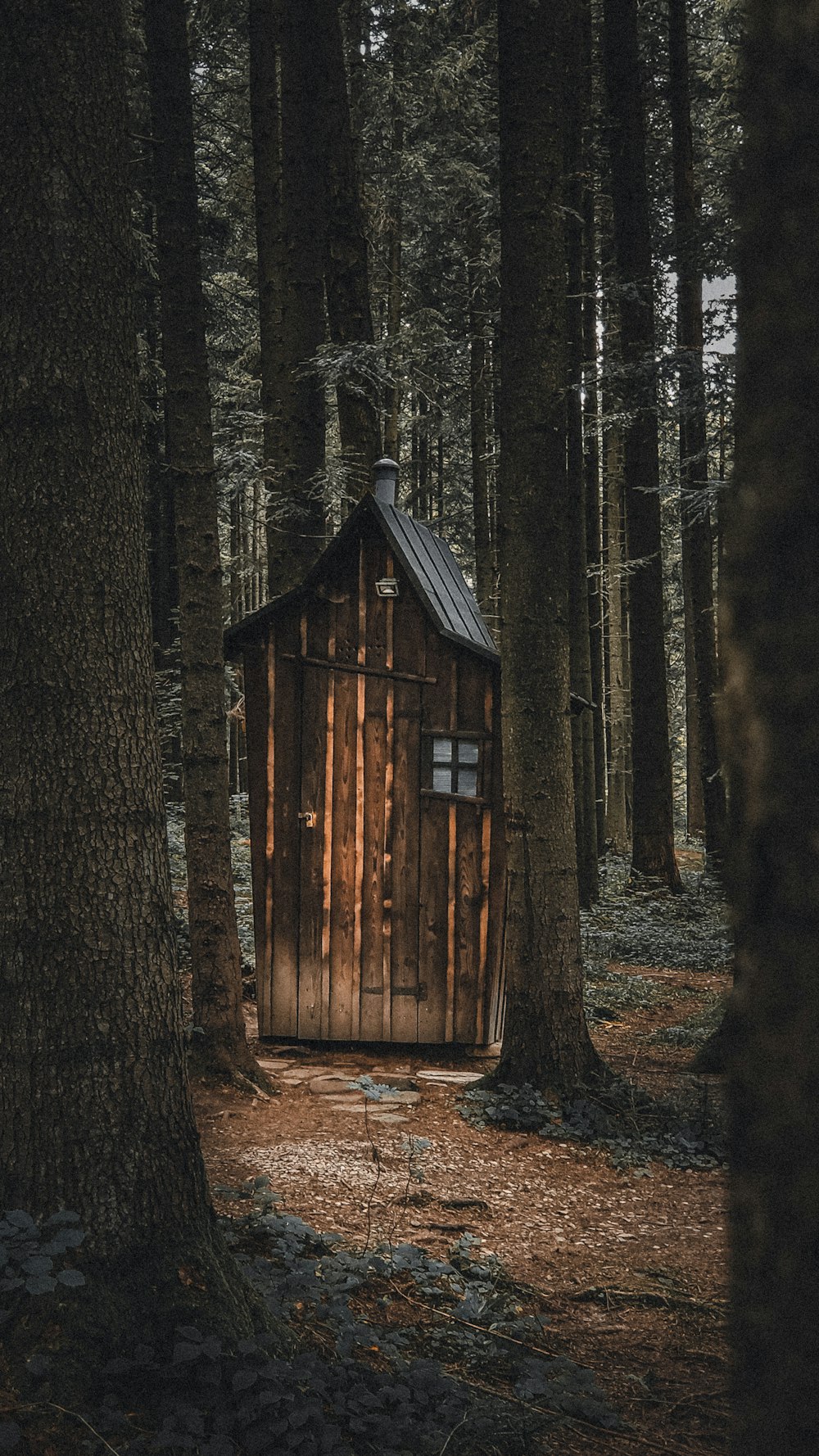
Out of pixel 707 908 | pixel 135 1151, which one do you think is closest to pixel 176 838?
pixel 707 908

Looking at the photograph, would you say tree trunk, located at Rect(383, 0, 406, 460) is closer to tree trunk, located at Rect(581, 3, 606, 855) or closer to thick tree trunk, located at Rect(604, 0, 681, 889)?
tree trunk, located at Rect(581, 3, 606, 855)

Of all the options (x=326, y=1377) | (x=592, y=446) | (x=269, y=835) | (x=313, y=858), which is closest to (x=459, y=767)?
(x=313, y=858)

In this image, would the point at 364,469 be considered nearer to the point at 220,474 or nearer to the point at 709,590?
the point at 220,474

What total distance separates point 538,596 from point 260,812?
3006mm

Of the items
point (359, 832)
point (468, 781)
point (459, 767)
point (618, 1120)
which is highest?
point (459, 767)

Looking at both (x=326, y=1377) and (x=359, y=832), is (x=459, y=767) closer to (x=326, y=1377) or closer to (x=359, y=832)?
(x=359, y=832)

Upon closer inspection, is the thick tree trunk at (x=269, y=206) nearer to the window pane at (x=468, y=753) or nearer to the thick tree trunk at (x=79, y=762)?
the window pane at (x=468, y=753)

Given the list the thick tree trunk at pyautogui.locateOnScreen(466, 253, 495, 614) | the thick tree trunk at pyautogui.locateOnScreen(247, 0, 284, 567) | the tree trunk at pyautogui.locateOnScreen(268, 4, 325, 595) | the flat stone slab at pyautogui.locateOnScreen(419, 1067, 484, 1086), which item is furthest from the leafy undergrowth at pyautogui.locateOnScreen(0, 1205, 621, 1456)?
the thick tree trunk at pyautogui.locateOnScreen(466, 253, 495, 614)

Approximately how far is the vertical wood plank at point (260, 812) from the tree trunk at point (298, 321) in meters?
2.38

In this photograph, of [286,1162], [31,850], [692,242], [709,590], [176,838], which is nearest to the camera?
[31,850]

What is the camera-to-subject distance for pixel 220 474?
1110cm

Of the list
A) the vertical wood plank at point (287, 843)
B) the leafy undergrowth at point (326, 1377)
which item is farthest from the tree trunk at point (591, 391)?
the leafy undergrowth at point (326, 1377)

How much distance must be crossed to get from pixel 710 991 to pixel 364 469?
6.63 meters

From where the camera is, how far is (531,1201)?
17.4 feet
